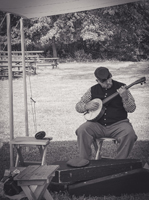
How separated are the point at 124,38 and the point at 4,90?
9.28 meters

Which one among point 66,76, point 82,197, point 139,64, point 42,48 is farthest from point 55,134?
Answer: point 42,48

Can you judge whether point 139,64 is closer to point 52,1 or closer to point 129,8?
point 129,8

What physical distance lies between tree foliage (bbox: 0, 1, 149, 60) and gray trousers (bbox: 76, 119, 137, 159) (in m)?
14.7

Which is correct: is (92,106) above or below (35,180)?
above

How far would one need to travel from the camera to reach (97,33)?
60.6ft

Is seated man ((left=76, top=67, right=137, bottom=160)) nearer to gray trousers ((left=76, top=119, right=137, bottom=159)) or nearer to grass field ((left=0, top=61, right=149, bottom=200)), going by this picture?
gray trousers ((left=76, top=119, right=137, bottom=159))

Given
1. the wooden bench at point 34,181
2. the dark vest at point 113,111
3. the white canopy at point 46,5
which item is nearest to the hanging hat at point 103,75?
the dark vest at point 113,111

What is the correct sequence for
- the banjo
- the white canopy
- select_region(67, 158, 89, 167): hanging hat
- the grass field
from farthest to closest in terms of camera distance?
the grass field, the banjo, the white canopy, select_region(67, 158, 89, 167): hanging hat

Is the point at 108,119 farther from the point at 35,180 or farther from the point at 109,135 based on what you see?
the point at 35,180

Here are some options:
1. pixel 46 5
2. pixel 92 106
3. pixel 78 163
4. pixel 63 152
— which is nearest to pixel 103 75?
pixel 92 106

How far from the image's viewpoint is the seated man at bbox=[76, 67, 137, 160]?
360cm

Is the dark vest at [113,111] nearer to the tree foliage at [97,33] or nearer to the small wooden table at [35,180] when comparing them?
the small wooden table at [35,180]

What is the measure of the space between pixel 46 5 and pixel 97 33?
15306 millimetres

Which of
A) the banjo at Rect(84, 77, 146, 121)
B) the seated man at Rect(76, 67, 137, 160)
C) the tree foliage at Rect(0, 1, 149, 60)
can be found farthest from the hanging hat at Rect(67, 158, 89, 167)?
the tree foliage at Rect(0, 1, 149, 60)
